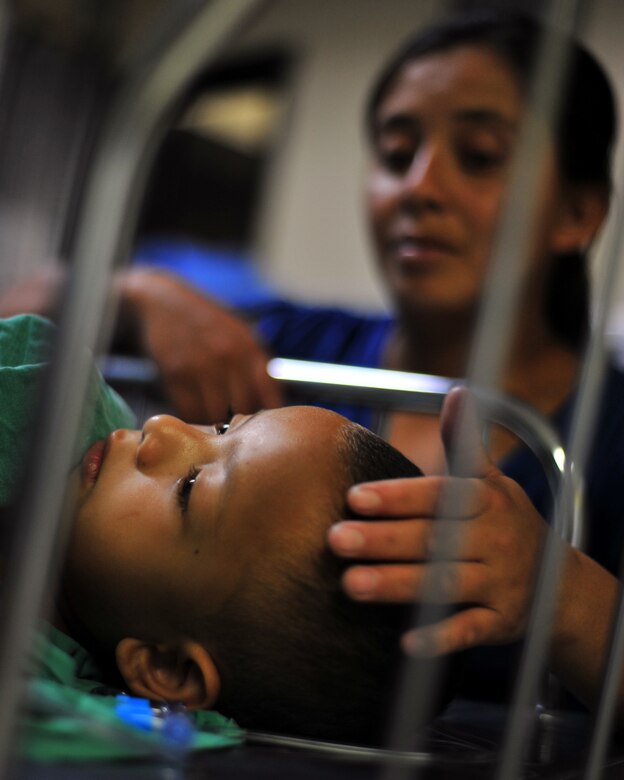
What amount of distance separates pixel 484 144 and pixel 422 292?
0.22 meters

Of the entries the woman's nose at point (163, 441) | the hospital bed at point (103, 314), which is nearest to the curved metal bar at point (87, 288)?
the hospital bed at point (103, 314)

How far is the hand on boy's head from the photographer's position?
0.66m

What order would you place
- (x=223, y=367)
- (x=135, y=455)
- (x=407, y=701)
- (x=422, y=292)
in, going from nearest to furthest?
(x=407, y=701)
(x=135, y=455)
(x=223, y=367)
(x=422, y=292)

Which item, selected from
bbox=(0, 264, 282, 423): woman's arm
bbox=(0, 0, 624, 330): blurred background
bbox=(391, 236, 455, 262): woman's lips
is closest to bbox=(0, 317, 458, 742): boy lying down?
bbox=(0, 264, 282, 423): woman's arm

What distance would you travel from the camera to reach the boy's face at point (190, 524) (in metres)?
0.73

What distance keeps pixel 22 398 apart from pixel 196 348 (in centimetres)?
49

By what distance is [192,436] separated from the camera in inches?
32.5

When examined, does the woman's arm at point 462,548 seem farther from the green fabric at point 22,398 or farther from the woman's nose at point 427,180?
the woman's nose at point 427,180

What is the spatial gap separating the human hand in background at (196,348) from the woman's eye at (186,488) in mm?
307

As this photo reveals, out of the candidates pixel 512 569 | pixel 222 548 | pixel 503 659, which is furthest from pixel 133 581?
pixel 503 659

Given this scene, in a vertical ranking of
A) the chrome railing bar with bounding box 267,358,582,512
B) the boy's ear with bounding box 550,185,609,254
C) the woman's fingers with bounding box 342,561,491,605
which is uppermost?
the boy's ear with bounding box 550,185,609,254

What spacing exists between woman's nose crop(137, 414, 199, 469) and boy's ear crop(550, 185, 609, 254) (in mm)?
745

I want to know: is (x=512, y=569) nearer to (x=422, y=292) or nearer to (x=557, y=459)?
(x=557, y=459)

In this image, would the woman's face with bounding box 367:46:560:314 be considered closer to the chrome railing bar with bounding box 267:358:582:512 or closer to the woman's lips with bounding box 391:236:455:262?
the woman's lips with bounding box 391:236:455:262
